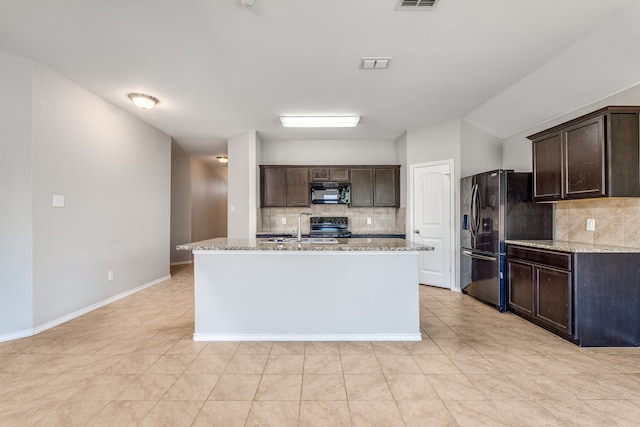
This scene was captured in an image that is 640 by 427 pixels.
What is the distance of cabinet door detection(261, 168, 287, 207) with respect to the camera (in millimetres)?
5430

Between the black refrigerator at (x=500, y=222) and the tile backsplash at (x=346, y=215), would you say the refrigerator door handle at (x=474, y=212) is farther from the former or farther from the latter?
the tile backsplash at (x=346, y=215)

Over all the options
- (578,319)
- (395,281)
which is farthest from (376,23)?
(578,319)

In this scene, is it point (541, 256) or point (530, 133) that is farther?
point (530, 133)

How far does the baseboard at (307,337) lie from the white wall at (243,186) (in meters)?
2.49

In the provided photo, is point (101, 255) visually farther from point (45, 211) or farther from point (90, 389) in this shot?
point (90, 389)

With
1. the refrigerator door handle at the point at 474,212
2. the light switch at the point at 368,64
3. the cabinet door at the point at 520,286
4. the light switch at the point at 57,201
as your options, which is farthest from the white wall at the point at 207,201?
the cabinet door at the point at 520,286

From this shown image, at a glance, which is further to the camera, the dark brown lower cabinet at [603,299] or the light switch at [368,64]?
the light switch at [368,64]

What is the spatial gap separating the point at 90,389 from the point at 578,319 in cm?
386

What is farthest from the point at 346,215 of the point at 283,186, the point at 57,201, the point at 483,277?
the point at 57,201

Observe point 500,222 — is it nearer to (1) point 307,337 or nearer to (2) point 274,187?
(1) point 307,337

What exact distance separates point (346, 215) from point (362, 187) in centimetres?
62

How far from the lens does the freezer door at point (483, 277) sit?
3.56m

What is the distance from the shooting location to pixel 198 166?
766cm

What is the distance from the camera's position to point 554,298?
282 centimetres
